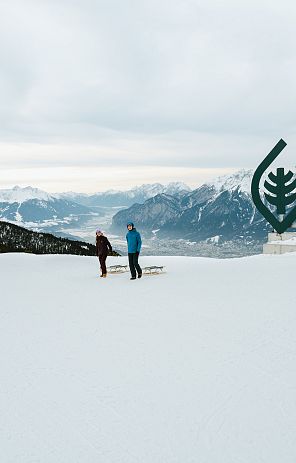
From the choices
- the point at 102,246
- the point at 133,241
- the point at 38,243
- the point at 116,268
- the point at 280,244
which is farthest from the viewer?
the point at 38,243

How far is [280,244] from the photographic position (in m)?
29.9

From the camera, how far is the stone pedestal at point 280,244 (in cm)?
2949

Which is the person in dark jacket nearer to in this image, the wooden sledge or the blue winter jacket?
the wooden sledge

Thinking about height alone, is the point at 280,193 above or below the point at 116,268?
above

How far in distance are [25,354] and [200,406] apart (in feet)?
13.2

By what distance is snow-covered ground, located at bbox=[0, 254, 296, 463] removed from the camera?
554 centimetres

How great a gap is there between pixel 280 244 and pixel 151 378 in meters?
24.7

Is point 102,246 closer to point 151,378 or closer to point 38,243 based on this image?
point 151,378

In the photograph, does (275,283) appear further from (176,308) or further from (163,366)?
(163,366)

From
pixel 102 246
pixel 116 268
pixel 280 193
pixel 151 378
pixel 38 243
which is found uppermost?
pixel 280 193

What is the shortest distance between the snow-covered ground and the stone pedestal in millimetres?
16929

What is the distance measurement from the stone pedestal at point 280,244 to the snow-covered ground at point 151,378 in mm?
16929

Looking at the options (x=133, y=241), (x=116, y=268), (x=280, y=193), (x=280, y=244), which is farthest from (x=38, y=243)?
(x=133, y=241)

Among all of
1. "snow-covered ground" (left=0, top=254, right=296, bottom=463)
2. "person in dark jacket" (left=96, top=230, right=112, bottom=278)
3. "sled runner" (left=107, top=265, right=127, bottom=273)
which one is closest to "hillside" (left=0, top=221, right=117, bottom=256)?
"sled runner" (left=107, top=265, right=127, bottom=273)
